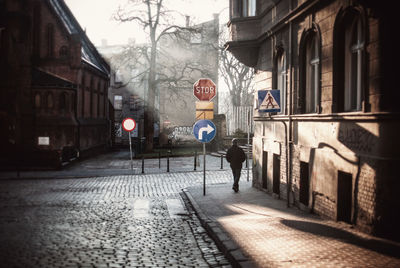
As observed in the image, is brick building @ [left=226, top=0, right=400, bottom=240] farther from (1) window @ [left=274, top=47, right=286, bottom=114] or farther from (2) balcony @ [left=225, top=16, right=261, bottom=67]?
(2) balcony @ [left=225, top=16, right=261, bottom=67]

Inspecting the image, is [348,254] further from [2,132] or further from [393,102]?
[2,132]

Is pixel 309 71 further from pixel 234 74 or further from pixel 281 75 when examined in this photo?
pixel 234 74

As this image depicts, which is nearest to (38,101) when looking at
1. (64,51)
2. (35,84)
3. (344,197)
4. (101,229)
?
(35,84)

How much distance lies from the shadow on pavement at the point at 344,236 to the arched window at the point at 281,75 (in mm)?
4947

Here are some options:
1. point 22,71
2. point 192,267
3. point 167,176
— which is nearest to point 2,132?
point 22,71

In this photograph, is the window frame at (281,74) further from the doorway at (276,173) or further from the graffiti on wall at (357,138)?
the graffiti on wall at (357,138)

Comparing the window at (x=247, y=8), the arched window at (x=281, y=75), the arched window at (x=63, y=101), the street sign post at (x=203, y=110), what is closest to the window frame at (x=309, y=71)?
the arched window at (x=281, y=75)

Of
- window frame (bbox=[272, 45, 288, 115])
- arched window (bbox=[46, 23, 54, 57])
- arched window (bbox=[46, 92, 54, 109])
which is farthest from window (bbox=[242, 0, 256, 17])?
arched window (bbox=[46, 23, 54, 57])

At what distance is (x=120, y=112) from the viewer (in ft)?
196

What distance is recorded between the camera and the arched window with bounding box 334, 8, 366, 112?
9219 millimetres

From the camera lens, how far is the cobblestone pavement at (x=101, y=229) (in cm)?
743

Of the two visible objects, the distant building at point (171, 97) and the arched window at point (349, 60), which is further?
the distant building at point (171, 97)

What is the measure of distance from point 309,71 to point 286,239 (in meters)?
5.49

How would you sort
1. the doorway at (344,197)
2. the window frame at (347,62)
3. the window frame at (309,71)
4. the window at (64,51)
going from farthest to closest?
1. the window at (64,51)
2. the window frame at (309,71)
3. the doorway at (344,197)
4. the window frame at (347,62)
